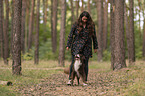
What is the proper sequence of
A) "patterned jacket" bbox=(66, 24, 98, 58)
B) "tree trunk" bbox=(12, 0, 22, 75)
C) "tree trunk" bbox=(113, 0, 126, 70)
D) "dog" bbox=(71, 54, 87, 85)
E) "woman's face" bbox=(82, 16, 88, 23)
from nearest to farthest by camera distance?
"dog" bbox=(71, 54, 87, 85), "patterned jacket" bbox=(66, 24, 98, 58), "woman's face" bbox=(82, 16, 88, 23), "tree trunk" bbox=(12, 0, 22, 75), "tree trunk" bbox=(113, 0, 126, 70)

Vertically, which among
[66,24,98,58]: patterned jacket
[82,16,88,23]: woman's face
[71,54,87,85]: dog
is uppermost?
[82,16,88,23]: woman's face

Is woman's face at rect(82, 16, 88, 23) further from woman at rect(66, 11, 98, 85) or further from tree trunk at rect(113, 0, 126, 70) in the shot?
tree trunk at rect(113, 0, 126, 70)

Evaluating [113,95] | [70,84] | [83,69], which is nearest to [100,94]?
[113,95]

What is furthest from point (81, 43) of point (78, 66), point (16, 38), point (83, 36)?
point (16, 38)

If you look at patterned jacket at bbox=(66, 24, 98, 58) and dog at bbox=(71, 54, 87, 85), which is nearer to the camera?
dog at bbox=(71, 54, 87, 85)

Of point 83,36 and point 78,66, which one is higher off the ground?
point 83,36

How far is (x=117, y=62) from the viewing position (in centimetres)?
1188

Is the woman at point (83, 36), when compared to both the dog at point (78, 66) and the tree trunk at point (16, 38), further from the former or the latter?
the tree trunk at point (16, 38)

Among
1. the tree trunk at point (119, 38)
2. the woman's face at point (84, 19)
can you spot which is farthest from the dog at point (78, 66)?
the tree trunk at point (119, 38)

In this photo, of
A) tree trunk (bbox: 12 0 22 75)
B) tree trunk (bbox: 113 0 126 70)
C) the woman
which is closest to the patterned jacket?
the woman

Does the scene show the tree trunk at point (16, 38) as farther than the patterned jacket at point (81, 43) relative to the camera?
Yes

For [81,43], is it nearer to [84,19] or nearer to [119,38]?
[84,19]

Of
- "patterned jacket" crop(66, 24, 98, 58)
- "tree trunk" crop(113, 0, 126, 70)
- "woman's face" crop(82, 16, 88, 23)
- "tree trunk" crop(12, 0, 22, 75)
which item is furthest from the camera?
"tree trunk" crop(113, 0, 126, 70)

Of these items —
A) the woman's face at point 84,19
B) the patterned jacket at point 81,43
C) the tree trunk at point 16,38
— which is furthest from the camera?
the tree trunk at point 16,38
